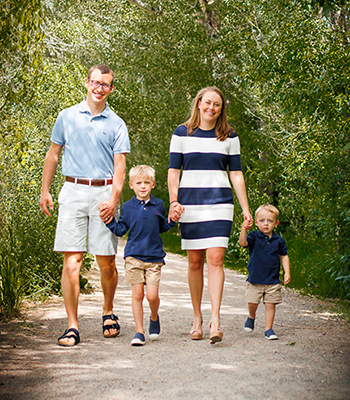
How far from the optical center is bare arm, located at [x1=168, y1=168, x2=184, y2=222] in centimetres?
463

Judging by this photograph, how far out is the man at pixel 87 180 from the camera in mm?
4699

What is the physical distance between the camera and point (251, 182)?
1106cm

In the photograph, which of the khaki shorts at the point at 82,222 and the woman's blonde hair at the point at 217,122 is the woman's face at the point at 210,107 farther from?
the khaki shorts at the point at 82,222

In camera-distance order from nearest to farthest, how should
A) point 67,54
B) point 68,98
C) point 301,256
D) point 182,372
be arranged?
1. point 182,372
2. point 68,98
3. point 301,256
4. point 67,54

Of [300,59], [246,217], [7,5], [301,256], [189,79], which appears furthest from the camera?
[189,79]

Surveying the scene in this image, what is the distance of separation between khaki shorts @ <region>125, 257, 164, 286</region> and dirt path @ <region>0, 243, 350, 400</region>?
523 millimetres

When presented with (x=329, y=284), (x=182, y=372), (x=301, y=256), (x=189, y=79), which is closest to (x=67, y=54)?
(x=189, y=79)

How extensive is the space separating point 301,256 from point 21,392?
6884 millimetres

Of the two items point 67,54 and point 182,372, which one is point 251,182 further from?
point 182,372

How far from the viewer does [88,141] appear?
4.79m

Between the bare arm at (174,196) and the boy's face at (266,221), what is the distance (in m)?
0.84

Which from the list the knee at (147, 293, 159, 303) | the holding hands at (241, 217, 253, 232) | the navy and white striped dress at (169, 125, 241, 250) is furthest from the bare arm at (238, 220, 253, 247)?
the knee at (147, 293, 159, 303)

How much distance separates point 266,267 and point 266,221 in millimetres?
413

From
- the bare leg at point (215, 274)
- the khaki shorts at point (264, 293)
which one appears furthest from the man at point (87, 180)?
the khaki shorts at point (264, 293)
